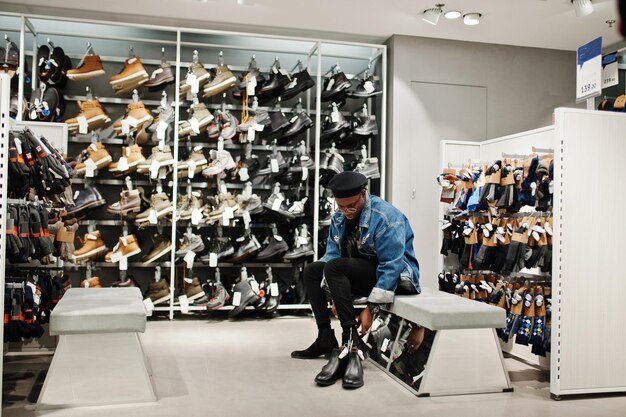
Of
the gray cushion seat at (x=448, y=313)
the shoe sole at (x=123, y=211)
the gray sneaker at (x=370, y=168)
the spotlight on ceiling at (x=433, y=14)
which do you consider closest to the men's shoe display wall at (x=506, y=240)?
the gray cushion seat at (x=448, y=313)

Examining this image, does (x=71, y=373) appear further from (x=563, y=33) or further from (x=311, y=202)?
(x=563, y=33)

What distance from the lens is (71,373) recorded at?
306 cm

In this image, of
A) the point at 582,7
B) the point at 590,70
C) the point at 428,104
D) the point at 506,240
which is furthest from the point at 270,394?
the point at 582,7

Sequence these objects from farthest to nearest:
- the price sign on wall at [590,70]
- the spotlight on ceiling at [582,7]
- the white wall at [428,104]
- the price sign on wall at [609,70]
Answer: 1. the white wall at [428,104]
2. the spotlight on ceiling at [582,7]
3. the price sign on wall at [609,70]
4. the price sign on wall at [590,70]

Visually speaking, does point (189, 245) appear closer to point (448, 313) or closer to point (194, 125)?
point (194, 125)

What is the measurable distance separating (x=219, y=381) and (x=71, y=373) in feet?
2.87

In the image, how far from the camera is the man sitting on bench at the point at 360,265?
3555 mm

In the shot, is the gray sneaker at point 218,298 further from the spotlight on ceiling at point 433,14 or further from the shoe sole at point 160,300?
the spotlight on ceiling at point 433,14

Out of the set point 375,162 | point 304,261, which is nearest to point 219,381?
point 304,261

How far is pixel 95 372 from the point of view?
3.09 m

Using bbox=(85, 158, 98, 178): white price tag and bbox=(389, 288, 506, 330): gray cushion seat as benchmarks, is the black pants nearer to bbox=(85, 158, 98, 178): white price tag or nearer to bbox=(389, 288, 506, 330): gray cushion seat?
bbox=(389, 288, 506, 330): gray cushion seat

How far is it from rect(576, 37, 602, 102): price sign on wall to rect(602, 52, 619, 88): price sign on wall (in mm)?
111

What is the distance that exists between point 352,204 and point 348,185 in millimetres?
124

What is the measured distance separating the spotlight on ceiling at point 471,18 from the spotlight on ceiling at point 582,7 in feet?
2.76
